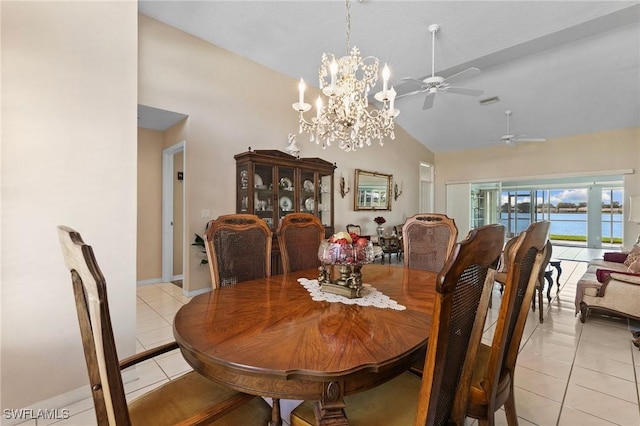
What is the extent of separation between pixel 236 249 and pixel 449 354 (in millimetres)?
1416

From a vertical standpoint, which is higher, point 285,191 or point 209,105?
point 209,105

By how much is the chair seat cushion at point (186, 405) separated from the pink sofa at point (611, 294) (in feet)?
11.5

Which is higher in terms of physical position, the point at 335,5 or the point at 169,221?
the point at 335,5

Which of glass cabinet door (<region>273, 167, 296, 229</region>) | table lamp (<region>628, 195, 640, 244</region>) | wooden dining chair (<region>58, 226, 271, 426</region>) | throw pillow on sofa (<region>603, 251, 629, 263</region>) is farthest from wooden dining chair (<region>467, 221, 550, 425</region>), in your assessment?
table lamp (<region>628, 195, 640, 244</region>)

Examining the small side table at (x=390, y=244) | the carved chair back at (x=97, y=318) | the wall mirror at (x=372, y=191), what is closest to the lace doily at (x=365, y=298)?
the carved chair back at (x=97, y=318)

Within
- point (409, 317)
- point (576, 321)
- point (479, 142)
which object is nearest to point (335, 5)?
point (409, 317)

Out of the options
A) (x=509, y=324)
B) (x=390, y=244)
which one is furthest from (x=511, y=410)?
(x=390, y=244)

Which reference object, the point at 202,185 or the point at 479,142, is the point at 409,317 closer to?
the point at 202,185

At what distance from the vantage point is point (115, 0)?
192cm

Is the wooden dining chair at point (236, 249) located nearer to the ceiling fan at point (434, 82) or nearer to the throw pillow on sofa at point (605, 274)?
the ceiling fan at point (434, 82)

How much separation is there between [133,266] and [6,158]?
89 cm

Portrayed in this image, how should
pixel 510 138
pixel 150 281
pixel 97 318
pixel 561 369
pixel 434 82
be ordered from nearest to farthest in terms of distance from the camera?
pixel 97 318 < pixel 561 369 < pixel 434 82 < pixel 150 281 < pixel 510 138

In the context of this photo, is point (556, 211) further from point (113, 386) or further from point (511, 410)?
point (113, 386)

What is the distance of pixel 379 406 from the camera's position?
1.07 m
